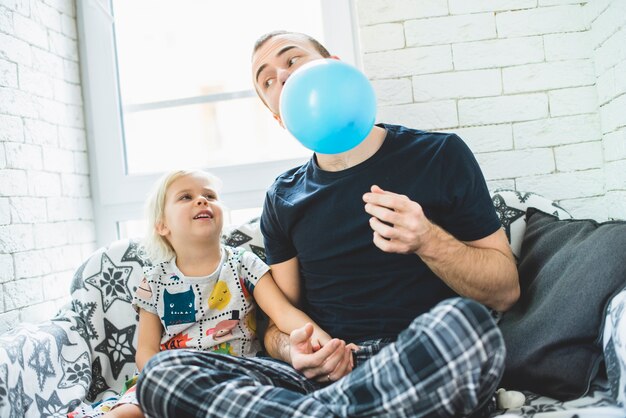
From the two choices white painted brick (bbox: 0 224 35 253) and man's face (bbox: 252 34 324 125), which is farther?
white painted brick (bbox: 0 224 35 253)

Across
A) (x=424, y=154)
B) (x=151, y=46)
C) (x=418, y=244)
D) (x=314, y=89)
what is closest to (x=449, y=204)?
(x=424, y=154)

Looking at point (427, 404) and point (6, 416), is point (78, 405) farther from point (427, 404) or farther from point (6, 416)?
point (427, 404)

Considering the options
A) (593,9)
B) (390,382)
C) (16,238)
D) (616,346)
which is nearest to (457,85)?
(593,9)

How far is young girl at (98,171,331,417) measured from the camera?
5.07ft

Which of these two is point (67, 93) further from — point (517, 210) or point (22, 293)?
point (517, 210)

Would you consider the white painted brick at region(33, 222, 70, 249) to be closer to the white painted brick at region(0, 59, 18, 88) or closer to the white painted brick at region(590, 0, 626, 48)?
the white painted brick at region(0, 59, 18, 88)

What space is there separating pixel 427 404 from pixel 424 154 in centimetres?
68

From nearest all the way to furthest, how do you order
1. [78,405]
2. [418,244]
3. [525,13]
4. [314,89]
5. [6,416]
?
[314,89] < [418,244] < [6,416] < [78,405] < [525,13]

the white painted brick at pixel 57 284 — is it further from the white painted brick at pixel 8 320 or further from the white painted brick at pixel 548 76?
the white painted brick at pixel 548 76

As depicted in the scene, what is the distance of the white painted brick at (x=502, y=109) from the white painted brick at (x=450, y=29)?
0.24m

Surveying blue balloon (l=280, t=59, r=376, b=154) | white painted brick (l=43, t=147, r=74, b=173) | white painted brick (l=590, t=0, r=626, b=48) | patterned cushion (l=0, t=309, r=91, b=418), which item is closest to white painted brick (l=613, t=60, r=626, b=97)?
white painted brick (l=590, t=0, r=626, b=48)

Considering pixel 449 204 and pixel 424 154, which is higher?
pixel 424 154

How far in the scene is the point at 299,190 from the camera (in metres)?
1.49

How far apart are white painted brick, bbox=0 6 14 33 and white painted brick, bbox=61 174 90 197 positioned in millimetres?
540
